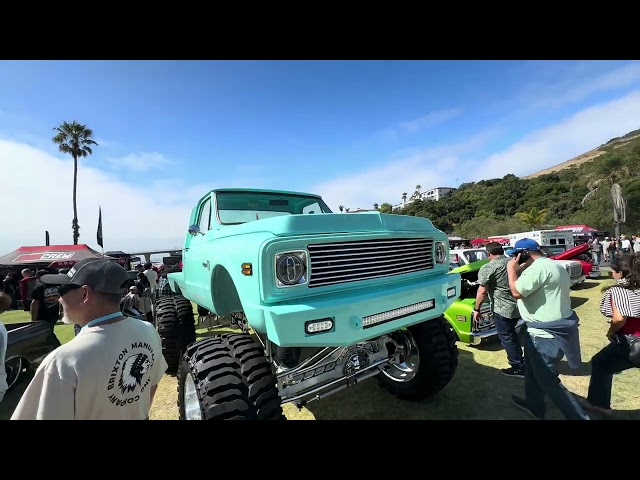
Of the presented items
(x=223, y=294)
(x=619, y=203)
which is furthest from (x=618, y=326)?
(x=619, y=203)

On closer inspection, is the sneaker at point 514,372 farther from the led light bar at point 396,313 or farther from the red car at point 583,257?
the red car at point 583,257

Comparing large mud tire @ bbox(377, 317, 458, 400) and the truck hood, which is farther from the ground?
the truck hood

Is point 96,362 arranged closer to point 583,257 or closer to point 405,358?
point 405,358

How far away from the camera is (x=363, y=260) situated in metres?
2.47

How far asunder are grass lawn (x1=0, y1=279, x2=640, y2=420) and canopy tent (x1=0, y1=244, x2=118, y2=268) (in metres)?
15.3

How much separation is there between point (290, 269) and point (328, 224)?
464 mm

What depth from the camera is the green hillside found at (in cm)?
3269

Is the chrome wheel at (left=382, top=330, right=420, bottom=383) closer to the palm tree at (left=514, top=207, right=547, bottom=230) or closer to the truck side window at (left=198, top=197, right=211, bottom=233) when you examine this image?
the truck side window at (left=198, top=197, right=211, bottom=233)

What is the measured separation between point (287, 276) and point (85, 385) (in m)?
1.17

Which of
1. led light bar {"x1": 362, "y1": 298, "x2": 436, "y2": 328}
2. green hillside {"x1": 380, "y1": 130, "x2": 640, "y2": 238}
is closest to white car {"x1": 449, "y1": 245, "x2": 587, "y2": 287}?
led light bar {"x1": 362, "y1": 298, "x2": 436, "y2": 328}

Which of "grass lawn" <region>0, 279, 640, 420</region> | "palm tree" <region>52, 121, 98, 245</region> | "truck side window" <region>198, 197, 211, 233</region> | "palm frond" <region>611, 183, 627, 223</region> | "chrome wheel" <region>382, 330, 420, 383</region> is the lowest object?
"grass lawn" <region>0, 279, 640, 420</region>

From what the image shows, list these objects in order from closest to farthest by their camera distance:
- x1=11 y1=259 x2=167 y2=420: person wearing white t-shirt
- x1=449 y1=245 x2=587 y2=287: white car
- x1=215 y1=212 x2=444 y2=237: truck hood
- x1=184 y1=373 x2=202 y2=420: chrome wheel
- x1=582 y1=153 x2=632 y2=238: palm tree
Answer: x1=11 y1=259 x2=167 y2=420: person wearing white t-shirt < x1=215 y1=212 x2=444 y2=237: truck hood < x1=184 y1=373 x2=202 y2=420: chrome wheel < x1=449 y1=245 x2=587 y2=287: white car < x1=582 y1=153 x2=632 y2=238: palm tree
